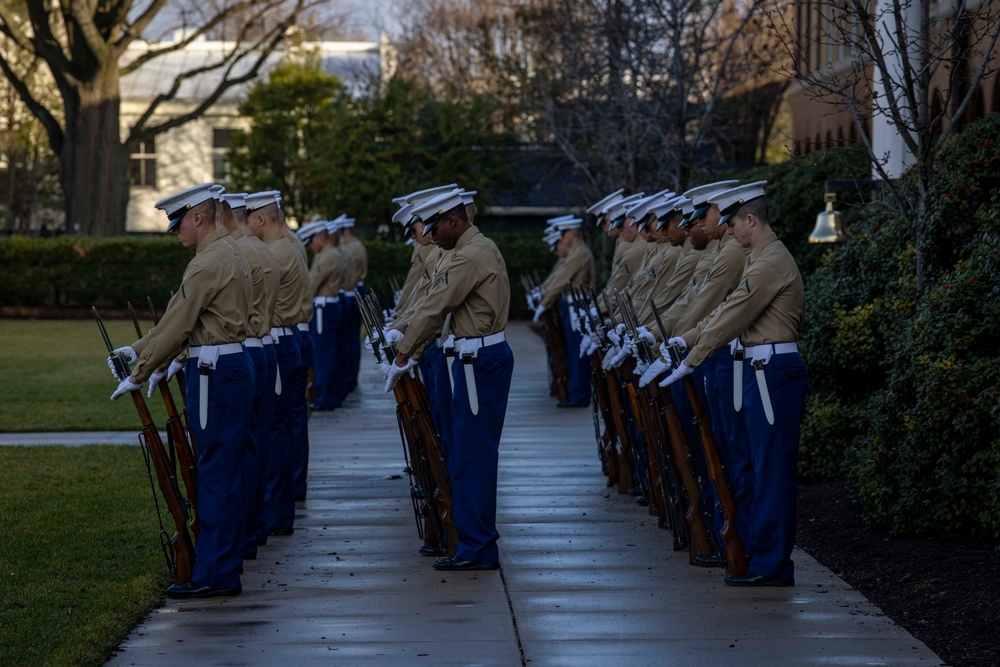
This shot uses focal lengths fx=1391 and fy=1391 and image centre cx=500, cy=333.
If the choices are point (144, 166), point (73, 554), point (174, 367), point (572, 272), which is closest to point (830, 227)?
point (572, 272)

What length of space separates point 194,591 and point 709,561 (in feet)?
9.76

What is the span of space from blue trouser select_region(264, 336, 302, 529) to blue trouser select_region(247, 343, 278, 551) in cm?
42

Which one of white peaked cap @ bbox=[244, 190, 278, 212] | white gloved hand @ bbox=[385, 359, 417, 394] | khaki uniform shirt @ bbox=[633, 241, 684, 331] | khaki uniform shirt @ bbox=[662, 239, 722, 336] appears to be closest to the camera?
white gloved hand @ bbox=[385, 359, 417, 394]

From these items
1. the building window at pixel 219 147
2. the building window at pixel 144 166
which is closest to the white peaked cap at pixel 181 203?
the building window at pixel 219 147

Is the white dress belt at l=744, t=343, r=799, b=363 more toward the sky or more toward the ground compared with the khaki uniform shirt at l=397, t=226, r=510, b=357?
more toward the ground

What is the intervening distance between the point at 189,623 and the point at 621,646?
2.17m

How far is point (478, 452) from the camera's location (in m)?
8.14

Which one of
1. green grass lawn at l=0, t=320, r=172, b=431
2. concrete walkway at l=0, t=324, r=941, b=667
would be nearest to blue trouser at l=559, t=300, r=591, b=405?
green grass lawn at l=0, t=320, r=172, b=431

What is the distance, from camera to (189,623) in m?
6.97

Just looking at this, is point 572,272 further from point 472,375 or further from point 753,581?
point 753,581

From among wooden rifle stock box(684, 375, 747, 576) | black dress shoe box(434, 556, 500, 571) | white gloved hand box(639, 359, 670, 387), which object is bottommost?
black dress shoe box(434, 556, 500, 571)

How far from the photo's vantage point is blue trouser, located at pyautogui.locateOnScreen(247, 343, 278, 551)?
27.5ft

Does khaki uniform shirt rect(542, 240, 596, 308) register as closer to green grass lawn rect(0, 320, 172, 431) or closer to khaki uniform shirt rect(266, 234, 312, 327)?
green grass lawn rect(0, 320, 172, 431)

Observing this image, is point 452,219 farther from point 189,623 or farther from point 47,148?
point 47,148
